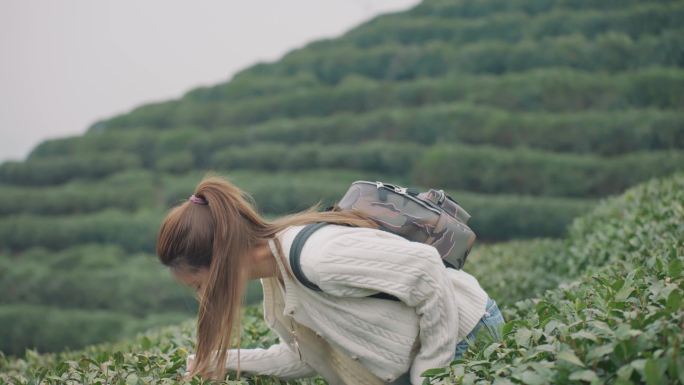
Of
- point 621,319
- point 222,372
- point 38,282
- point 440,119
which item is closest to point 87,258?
point 38,282

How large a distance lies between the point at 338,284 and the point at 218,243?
1.08 feet

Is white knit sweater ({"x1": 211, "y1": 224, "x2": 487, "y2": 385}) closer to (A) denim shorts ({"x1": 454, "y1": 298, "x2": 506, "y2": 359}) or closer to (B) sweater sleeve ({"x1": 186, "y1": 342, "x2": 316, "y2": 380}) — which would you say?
(A) denim shorts ({"x1": 454, "y1": 298, "x2": 506, "y2": 359})

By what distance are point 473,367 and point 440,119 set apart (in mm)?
10809

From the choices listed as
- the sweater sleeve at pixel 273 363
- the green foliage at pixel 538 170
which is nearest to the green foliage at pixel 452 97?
the green foliage at pixel 538 170

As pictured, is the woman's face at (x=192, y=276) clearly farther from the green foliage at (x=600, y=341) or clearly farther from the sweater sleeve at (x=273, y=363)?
the green foliage at (x=600, y=341)

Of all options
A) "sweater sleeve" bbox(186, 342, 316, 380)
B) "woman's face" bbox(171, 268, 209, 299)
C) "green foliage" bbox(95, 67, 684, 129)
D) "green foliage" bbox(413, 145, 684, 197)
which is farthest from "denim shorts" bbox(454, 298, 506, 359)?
"green foliage" bbox(95, 67, 684, 129)

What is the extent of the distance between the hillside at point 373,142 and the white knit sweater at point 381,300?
26.6 feet

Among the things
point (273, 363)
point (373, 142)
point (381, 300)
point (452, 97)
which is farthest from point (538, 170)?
point (381, 300)

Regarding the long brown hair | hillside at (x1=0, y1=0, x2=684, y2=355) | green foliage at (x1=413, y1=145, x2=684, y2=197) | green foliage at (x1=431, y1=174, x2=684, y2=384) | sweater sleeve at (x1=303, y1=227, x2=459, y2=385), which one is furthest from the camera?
hillside at (x1=0, y1=0, x2=684, y2=355)

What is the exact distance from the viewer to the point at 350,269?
1578 mm

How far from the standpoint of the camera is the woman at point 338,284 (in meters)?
1.59

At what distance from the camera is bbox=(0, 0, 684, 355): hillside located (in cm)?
1026

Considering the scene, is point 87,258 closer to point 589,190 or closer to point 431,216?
point 589,190

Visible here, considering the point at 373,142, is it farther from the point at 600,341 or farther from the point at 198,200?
the point at 600,341
